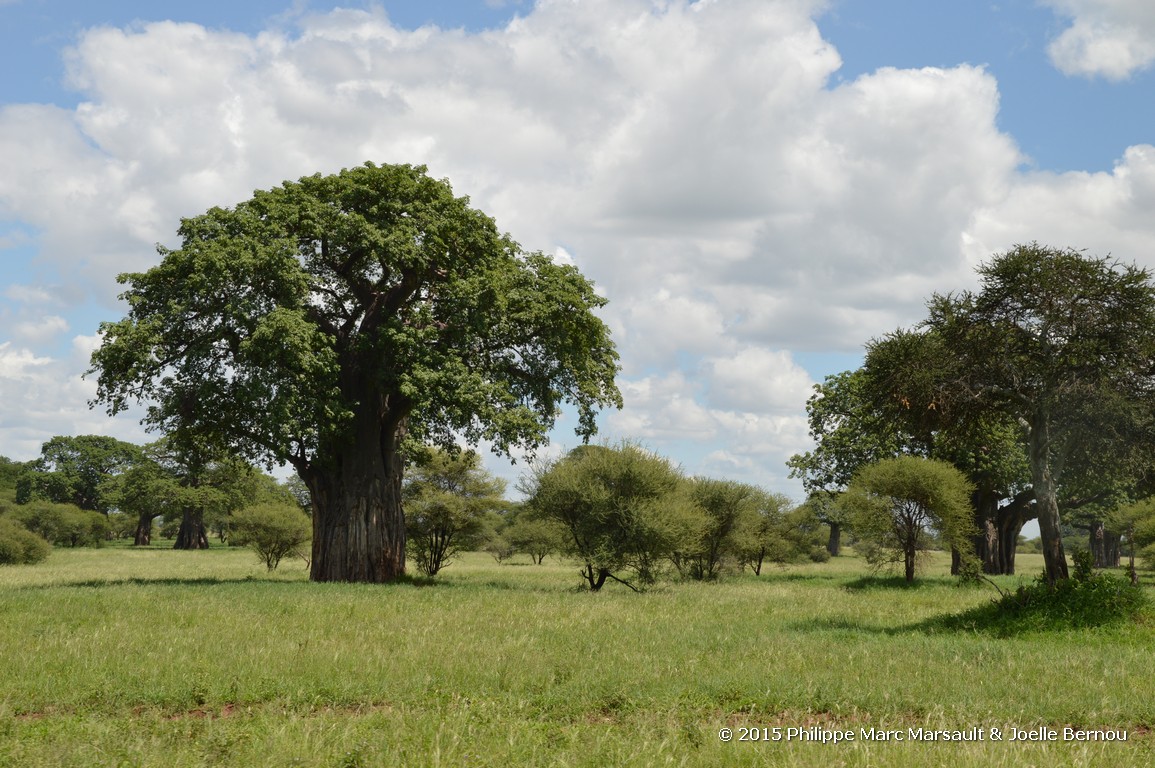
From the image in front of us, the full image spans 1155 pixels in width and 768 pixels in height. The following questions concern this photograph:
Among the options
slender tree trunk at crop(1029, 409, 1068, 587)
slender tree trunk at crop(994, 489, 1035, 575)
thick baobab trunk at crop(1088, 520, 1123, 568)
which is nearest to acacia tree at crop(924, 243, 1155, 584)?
slender tree trunk at crop(1029, 409, 1068, 587)

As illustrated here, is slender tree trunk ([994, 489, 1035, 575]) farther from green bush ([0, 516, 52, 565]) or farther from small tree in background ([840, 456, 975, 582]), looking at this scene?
green bush ([0, 516, 52, 565])

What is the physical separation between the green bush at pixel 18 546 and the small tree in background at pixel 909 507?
49.5 m

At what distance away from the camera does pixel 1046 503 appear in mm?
18406

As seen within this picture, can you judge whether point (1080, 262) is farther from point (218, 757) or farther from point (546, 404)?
point (218, 757)

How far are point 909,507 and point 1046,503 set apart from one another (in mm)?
19333

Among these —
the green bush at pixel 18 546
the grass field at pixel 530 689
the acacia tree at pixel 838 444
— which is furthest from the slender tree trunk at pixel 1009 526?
the green bush at pixel 18 546

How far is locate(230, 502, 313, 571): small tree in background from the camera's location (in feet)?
144

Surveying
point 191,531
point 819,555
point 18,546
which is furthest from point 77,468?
point 819,555

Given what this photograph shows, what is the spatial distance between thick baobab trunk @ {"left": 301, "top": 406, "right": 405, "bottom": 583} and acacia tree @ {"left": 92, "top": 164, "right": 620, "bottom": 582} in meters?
0.05

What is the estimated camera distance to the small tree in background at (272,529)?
144 feet

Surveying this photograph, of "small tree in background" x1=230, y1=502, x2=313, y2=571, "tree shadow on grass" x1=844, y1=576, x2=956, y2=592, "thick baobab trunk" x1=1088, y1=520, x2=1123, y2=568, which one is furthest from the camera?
"thick baobab trunk" x1=1088, y1=520, x2=1123, y2=568

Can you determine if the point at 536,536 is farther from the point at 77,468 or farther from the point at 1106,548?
the point at 77,468

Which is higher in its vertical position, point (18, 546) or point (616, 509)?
point (616, 509)

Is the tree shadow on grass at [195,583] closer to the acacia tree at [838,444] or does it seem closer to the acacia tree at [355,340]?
the acacia tree at [355,340]
